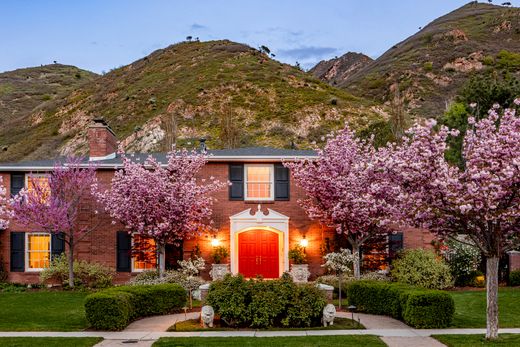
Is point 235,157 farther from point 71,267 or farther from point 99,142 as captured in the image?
point 71,267

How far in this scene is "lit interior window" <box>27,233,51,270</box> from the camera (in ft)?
88.7

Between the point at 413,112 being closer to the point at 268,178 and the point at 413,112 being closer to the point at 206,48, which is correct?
the point at 206,48

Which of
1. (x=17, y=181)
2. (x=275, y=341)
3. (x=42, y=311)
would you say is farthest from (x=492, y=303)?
(x=17, y=181)

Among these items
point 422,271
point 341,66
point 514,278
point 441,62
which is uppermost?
point 341,66

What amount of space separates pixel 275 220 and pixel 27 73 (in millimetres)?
142381

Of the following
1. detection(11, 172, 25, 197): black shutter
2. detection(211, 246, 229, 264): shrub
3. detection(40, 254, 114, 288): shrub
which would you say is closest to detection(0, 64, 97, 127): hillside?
detection(11, 172, 25, 197): black shutter

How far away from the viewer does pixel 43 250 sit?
2719cm

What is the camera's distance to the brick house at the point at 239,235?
26109 mm

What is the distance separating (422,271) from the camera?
943 inches

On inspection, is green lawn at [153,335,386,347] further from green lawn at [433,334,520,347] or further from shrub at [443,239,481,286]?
shrub at [443,239,481,286]

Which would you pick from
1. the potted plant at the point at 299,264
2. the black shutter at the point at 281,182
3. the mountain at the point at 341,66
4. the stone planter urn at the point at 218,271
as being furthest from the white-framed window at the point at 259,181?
the mountain at the point at 341,66

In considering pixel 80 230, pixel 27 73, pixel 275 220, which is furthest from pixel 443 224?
pixel 27 73

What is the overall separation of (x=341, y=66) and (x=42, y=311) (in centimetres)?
13286

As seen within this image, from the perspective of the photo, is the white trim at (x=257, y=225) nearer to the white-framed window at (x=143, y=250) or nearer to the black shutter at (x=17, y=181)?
the white-framed window at (x=143, y=250)
